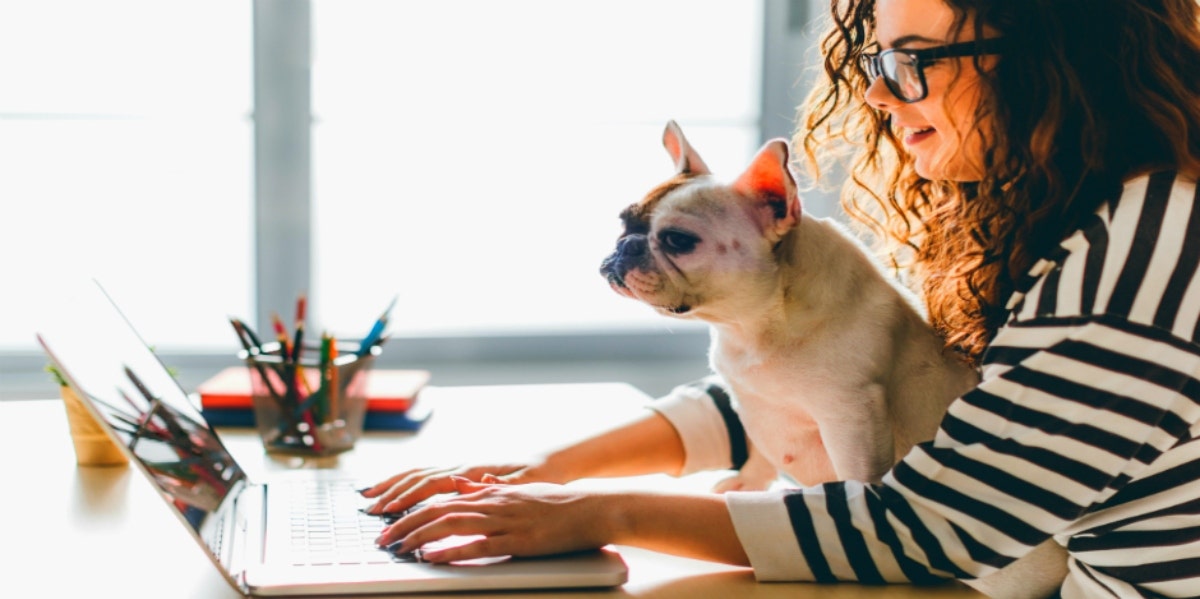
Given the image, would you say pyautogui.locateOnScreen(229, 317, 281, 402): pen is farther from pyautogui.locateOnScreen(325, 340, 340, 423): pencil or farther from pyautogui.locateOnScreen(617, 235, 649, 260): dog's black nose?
pyautogui.locateOnScreen(617, 235, 649, 260): dog's black nose

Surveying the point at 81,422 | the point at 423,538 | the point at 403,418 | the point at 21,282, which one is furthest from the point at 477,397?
the point at 21,282

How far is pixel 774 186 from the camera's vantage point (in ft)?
3.23

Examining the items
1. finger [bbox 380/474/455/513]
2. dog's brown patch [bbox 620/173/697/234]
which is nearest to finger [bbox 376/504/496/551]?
finger [bbox 380/474/455/513]

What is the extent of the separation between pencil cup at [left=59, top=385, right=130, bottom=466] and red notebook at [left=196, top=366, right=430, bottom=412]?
22cm

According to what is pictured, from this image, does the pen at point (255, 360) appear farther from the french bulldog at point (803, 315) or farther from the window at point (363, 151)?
the window at point (363, 151)

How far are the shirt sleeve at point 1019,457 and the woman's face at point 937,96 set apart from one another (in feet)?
0.71

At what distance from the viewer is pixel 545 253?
2.52 meters

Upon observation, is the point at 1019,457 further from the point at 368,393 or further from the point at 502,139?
the point at 502,139

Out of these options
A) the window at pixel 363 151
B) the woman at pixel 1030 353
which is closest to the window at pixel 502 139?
the window at pixel 363 151

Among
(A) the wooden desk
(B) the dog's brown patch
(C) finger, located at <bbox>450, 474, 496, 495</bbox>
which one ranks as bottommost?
(A) the wooden desk

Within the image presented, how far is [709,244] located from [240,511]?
1.60ft

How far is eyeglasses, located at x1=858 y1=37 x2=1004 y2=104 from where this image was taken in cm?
90

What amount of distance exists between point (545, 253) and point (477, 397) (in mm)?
904

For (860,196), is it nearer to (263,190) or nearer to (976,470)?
(976,470)
